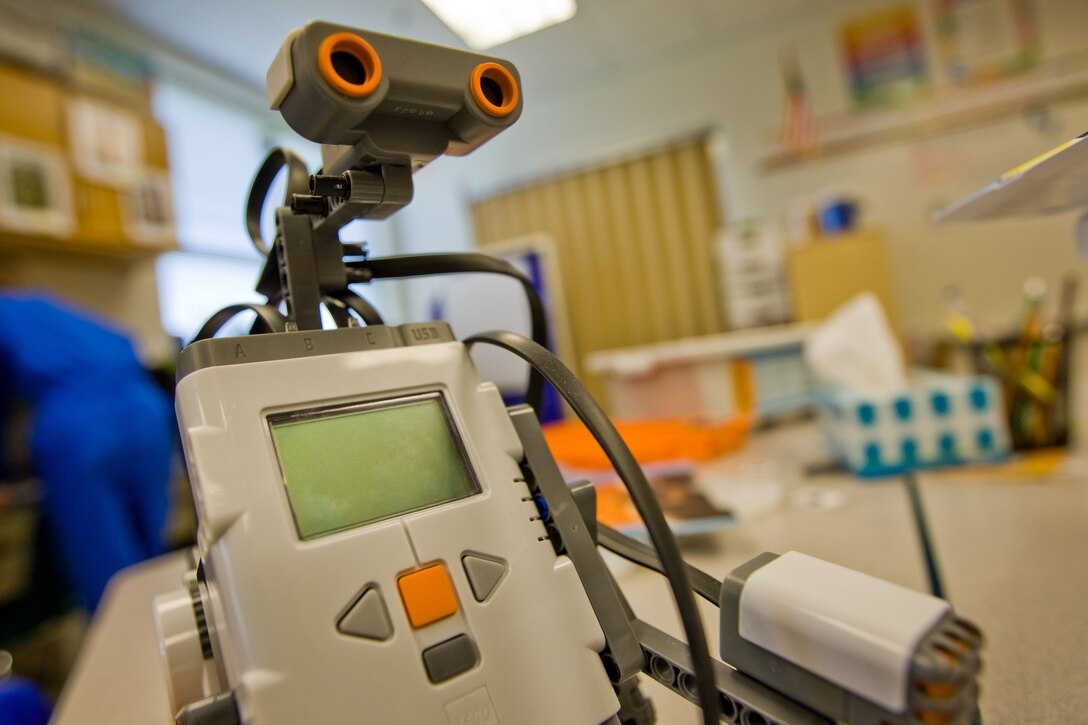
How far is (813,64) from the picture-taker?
2.61 metres

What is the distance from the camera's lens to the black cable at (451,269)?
1.17 feet

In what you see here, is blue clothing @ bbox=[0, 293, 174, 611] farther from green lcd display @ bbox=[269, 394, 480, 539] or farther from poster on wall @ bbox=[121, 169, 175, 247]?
green lcd display @ bbox=[269, 394, 480, 539]

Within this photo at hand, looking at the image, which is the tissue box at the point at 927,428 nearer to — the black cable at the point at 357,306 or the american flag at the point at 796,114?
the black cable at the point at 357,306

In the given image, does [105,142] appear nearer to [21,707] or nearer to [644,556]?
[21,707]

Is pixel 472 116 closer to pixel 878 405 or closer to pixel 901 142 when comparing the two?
pixel 878 405

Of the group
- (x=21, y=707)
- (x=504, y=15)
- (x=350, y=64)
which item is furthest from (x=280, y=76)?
(x=504, y=15)

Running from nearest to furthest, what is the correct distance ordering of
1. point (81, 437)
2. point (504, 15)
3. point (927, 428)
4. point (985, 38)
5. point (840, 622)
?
point (840, 622) → point (927, 428) → point (81, 437) → point (504, 15) → point (985, 38)

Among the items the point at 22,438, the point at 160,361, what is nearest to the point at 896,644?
the point at 22,438

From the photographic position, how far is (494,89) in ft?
1.03

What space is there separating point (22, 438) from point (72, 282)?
2.68ft

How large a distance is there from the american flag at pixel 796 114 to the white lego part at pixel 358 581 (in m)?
2.75

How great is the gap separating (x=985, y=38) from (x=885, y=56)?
1.12 ft

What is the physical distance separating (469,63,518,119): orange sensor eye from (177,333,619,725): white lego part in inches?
5.2

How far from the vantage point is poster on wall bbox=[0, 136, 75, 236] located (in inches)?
67.2
